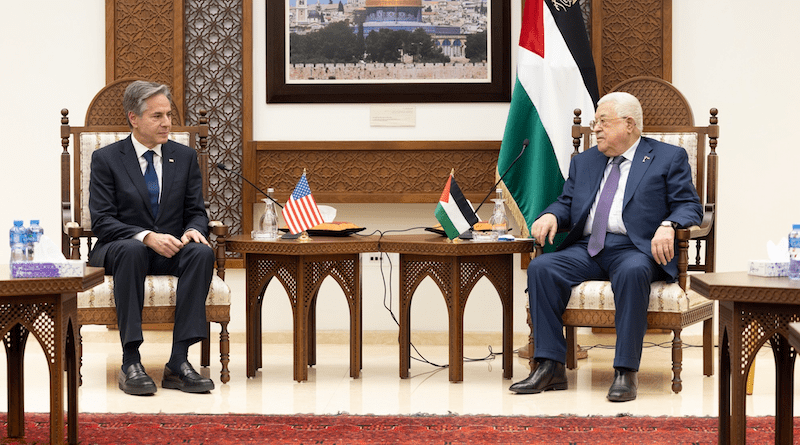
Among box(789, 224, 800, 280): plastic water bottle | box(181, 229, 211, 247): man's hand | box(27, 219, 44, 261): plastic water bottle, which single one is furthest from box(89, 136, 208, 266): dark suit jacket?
box(789, 224, 800, 280): plastic water bottle

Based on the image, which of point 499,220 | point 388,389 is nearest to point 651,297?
point 499,220

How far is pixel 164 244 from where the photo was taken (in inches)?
140

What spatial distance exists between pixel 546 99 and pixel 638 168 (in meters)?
0.76

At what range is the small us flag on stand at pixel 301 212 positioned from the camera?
3.69m

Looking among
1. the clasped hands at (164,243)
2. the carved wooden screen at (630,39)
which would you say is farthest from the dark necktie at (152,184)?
the carved wooden screen at (630,39)

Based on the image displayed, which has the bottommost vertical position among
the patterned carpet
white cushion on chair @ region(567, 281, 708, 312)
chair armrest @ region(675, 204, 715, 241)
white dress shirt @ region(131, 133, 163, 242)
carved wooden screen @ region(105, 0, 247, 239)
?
the patterned carpet

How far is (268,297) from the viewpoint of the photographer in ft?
15.7

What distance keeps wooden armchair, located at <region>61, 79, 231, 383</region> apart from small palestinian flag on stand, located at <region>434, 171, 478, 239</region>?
37.0 inches

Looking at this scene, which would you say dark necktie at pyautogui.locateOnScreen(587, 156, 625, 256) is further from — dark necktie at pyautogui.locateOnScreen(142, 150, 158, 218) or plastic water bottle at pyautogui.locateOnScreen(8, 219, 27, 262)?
plastic water bottle at pyautogui.locateOnScreen(8, 219, 27, 262)

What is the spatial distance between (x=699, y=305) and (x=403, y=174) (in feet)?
5.75

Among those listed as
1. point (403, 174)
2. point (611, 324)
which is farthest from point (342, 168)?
point (611, 324)

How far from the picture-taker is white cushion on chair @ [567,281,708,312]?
342 centimetres

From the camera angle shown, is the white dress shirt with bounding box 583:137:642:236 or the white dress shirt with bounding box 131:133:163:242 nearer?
the white dress shirt with bounding box 583:137:642:236

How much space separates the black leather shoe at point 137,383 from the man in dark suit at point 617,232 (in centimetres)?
146
